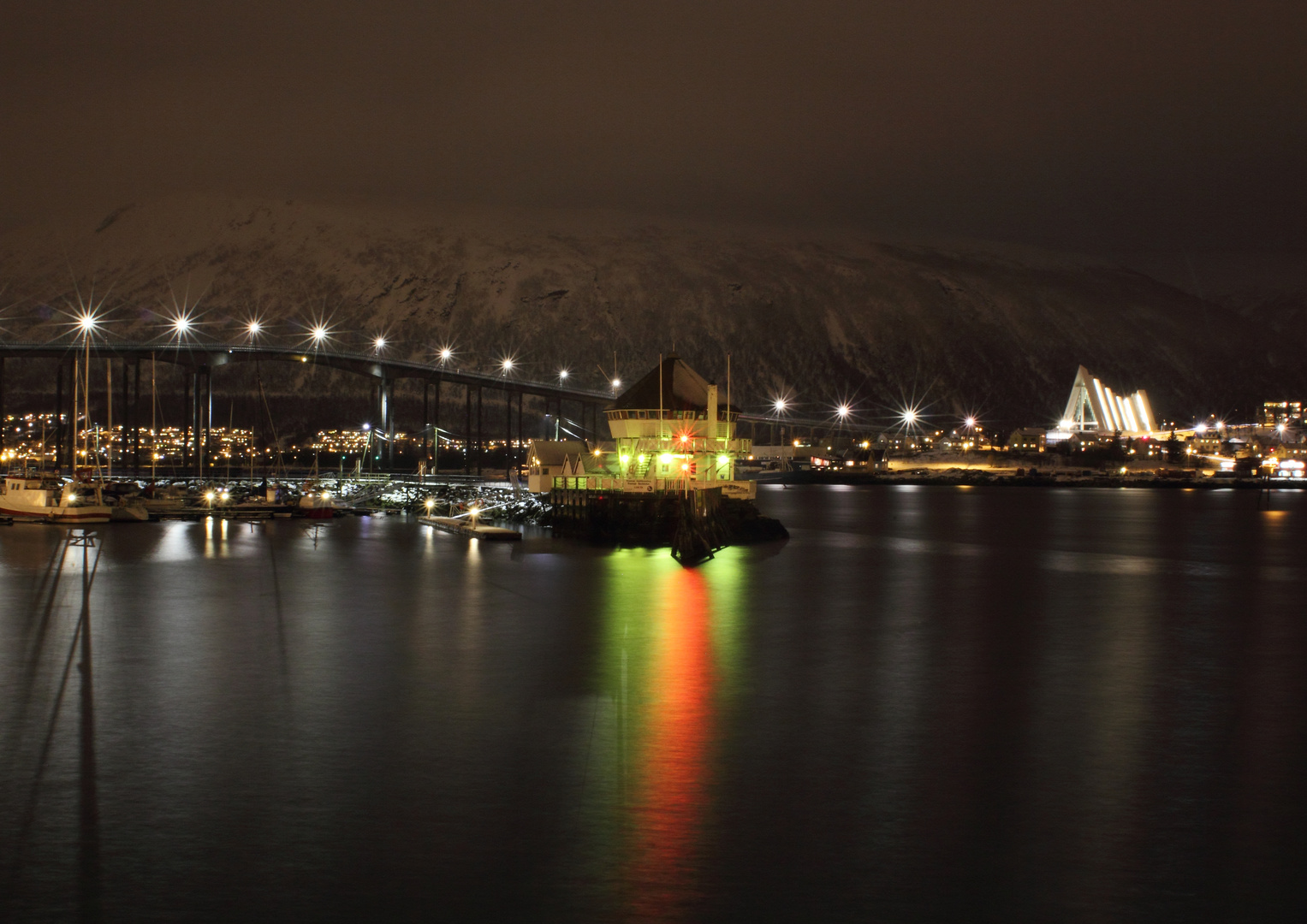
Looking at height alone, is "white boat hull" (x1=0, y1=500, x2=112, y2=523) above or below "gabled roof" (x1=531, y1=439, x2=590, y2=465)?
below

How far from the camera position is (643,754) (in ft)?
32.4

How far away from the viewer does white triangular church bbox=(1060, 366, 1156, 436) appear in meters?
146

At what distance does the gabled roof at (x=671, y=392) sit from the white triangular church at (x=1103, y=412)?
112632 millimetres

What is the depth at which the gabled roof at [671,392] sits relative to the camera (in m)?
38.8

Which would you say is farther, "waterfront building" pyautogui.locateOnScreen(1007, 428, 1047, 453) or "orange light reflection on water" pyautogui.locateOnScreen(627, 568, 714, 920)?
"waterfront building" pyautogui.locateOnScreen(1007, 428, 1047, 453)

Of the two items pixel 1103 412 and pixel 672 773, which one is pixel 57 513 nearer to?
pixel 672 773

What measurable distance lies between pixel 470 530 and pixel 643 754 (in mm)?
27131

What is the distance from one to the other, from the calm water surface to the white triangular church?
128962 millimetres

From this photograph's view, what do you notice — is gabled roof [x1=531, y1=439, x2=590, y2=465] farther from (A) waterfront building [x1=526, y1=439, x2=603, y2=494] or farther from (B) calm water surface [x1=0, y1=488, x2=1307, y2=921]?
(B) calm water surface [x1=0, y1=488, x2=1307, y2=921]

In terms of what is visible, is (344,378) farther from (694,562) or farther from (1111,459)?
(694,562)

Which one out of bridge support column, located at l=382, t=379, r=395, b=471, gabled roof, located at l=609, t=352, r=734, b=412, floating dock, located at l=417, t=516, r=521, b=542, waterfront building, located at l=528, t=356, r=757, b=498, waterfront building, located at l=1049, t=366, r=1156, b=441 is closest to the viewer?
floating dock, located at l=417, t=516, r=521, b=542

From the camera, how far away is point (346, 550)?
1228 inches

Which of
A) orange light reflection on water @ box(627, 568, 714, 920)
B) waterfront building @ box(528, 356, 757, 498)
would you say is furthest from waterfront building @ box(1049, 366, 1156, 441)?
orange light reflection on water @ box(627, 568, 714, 920)

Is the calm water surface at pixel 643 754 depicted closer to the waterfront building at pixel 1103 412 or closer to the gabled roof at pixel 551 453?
the gabled roof at pixel 551 453
